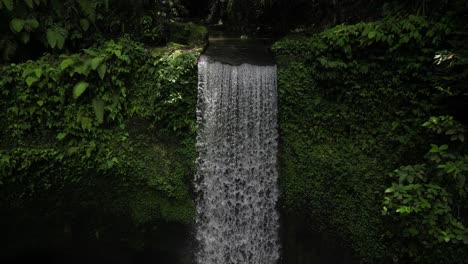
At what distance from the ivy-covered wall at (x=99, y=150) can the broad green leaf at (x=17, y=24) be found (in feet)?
2.21

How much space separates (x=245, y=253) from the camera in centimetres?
Result: 622

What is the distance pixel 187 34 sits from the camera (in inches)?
285

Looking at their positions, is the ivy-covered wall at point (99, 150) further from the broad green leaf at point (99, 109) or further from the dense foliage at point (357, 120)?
the dense foliage at point (357, 120)

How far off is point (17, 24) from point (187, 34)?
128 inches

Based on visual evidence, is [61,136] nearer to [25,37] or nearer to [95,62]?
[95,62]

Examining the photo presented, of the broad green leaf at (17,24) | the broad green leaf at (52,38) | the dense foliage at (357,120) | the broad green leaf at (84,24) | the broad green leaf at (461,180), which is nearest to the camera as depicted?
the broad green leaf at (461,180)

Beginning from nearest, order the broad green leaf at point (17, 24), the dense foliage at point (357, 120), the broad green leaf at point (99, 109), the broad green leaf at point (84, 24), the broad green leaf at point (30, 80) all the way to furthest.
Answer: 1. the dense foliage at point (357, 120)
2. the broad green leaf at point (30, 80)
3. the broad green leaf at point (99, 109)
4. the broad green leaf at point (17, 24)
5. the broad green leaf at point (84, 24)

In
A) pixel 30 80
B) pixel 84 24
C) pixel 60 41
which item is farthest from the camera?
pixel 84 24

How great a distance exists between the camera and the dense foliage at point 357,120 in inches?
211

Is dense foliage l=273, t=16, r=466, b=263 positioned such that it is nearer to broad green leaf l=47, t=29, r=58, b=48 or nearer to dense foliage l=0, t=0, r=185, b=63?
dense foliage l=0, t=0, r=185, b=63

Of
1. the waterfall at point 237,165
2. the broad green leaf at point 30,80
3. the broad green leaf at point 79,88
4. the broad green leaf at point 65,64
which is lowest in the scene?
the waterfall at point 237,165

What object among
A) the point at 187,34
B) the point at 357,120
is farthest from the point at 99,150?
the point at 357,120

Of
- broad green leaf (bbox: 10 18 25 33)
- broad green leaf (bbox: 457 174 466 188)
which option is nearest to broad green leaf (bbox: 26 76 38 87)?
broad green leaf (bbox: 10 18 25 33)

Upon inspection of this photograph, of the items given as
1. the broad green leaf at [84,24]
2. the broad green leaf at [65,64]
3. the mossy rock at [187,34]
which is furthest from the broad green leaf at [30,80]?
the mossy rock at [187,34]
